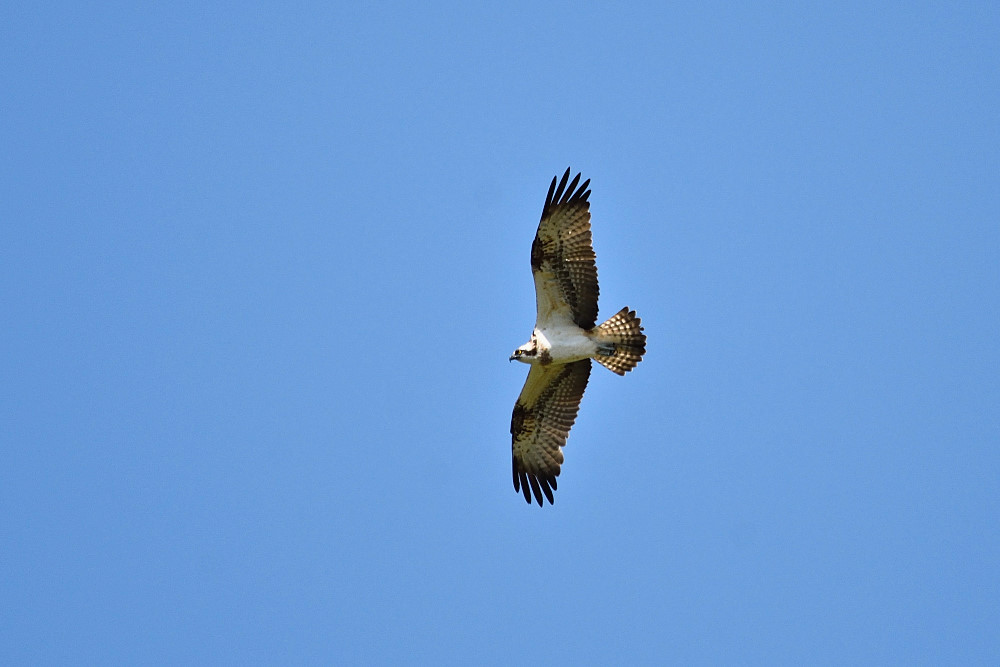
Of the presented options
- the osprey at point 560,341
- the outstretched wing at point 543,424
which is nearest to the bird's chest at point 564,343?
the osprey at point 560,341

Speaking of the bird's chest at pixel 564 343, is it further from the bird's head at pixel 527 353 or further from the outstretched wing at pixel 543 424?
the outstretched wing at pixel 543 424

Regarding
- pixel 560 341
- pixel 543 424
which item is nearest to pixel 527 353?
pixel 560 341

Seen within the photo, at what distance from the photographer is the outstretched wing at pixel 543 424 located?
630 inches

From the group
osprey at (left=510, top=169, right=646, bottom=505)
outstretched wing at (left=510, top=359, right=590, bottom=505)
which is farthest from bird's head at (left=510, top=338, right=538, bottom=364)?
outstretched wing at (left=510, top=359, right=590, bottom=505)

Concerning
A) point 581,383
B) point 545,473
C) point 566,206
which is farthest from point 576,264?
point 545,473

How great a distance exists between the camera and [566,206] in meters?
14.9

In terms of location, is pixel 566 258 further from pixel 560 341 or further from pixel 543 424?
pixel 543 424

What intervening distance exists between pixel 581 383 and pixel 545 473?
1339 mm

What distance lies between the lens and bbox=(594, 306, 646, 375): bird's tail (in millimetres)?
15281

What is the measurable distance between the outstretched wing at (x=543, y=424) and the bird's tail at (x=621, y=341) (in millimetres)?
587

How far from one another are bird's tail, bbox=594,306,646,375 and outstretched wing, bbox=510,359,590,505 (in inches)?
23.1

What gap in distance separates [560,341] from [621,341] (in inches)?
30.7

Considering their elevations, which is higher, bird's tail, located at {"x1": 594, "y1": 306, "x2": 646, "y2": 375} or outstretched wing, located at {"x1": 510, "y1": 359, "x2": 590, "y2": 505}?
bird's tail, located at {"x1": 594, "y1": 306, "x2": 646, "y2": 375}

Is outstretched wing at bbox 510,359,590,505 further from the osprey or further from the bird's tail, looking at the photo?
the bird's tail
